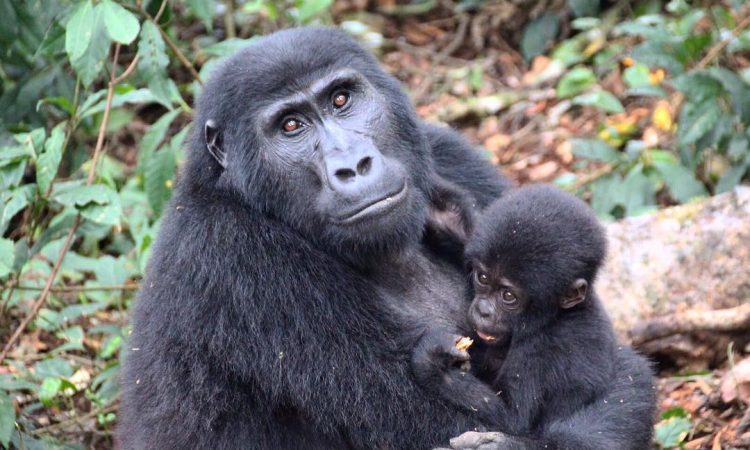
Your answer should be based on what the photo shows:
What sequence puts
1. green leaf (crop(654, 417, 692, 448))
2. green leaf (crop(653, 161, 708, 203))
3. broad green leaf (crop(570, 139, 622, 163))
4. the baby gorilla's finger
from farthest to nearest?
1. broad green leaf (crop(570, 139, 622, 163))
2. green leaf (crop(653, 161, 708, 203))
3. green leaf (crop(654, 417, 692, 448))
4. the baby gorilla's finger

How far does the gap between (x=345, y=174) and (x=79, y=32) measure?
1.79 metres

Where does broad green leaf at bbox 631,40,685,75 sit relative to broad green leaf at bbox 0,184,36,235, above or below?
below

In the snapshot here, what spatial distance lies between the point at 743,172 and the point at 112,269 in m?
4.39

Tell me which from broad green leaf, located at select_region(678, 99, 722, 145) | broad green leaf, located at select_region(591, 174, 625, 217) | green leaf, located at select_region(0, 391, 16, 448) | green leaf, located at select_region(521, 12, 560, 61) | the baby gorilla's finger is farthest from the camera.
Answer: green leaf, located at select_region(521, 12, 560, 61)

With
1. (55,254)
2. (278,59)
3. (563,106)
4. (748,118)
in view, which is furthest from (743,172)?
(55,254)

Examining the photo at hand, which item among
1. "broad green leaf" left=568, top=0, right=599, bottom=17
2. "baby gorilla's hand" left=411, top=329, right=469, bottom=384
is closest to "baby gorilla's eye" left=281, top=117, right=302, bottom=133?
"baby gorilla's hand" left=411, top=329, right=469, bottom=384

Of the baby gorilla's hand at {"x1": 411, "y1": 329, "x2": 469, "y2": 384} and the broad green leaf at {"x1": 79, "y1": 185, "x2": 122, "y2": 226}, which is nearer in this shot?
the baby gorilla's hand at {"x1": 411, "y1": 329, "x2": 469, "y2": 384}

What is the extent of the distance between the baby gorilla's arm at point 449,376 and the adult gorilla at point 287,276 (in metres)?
0.04

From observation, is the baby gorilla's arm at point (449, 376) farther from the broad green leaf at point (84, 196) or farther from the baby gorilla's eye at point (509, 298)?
the broad green leaf at point (84, 196)

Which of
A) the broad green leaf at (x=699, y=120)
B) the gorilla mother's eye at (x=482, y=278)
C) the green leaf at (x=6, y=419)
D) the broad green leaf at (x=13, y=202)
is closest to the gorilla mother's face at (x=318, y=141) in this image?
the gorilla mother's eye at (x=482, y=278)

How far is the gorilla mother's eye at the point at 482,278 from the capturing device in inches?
186

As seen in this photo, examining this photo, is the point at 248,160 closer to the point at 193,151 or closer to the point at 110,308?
the point at 193,151

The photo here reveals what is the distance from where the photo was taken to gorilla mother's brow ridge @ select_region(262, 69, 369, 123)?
4559 mm

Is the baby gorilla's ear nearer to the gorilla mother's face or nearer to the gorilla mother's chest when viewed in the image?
the gorilla mother's chest
